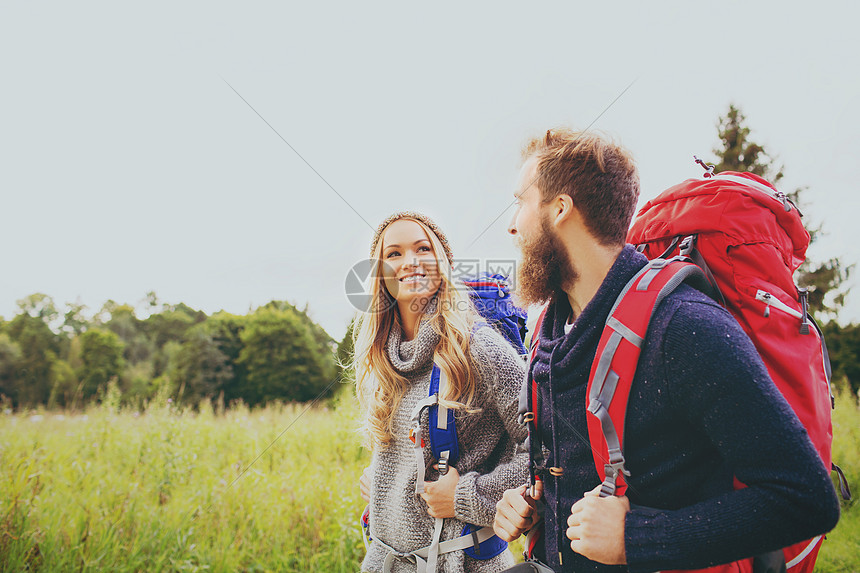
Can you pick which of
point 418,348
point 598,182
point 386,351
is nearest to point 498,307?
point 418,348

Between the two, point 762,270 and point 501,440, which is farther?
point 501,440

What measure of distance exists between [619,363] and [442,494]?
1.13 meters

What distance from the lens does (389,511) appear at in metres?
2.23

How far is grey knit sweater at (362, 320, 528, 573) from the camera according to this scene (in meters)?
1.98

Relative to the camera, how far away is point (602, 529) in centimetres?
122

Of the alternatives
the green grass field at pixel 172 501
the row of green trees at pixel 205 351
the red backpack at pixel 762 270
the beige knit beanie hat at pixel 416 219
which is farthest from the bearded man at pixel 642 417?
the row of green trees at pixel 205 351

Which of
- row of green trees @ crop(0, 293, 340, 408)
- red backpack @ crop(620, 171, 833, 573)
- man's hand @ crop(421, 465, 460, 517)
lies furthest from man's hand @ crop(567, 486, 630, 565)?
row of green trees @ crop(0, 293, 340, 408)

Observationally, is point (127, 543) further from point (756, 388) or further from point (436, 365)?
point (756, 388)

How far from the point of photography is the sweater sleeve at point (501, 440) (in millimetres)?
1931

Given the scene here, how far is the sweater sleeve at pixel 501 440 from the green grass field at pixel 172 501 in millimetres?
2470

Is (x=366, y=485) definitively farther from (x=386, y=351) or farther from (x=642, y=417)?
(x=642, y=417)

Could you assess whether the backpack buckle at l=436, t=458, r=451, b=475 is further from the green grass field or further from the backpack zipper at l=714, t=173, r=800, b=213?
the green grass field

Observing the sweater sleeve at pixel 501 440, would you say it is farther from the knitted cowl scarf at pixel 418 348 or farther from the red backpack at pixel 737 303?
the red backpack at pixel 737 303

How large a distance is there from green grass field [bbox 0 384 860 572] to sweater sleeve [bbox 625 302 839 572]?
3.42 meters
